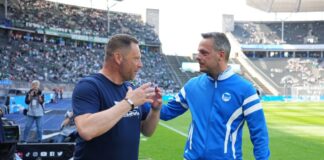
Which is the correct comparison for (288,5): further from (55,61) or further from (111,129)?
(111,129)

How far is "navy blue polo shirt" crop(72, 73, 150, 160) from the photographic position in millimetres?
3320

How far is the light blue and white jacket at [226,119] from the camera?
13.4 ft

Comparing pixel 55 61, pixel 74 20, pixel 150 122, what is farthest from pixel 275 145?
pixel 74 20

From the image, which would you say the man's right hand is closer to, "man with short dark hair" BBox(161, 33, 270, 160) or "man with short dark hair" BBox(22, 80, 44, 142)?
"man with short dark hair" BBox(161, 33, 270, 160)

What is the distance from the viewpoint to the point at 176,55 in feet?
267

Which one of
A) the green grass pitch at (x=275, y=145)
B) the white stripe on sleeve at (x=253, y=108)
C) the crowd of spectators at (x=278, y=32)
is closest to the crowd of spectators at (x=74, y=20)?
the crowd of spectators at (x=278, y=32)

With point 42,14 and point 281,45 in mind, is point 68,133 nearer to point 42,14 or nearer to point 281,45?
point 42,14

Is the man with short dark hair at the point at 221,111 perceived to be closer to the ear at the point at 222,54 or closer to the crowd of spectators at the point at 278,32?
the ear at the point at 222,54

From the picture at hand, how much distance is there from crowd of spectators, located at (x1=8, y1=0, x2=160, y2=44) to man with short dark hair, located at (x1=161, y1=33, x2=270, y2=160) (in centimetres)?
5251

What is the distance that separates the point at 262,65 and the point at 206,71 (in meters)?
76.2

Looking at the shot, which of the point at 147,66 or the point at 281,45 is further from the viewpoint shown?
the point at 281,45

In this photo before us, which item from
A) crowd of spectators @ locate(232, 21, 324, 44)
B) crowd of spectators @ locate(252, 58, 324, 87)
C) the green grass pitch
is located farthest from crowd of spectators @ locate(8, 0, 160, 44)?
the green grass pitch

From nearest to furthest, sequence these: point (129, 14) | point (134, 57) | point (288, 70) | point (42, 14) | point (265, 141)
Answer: point (134, 57) → point (265, 141) → point (42, 14) → point (288, 70) → point (129, 14)

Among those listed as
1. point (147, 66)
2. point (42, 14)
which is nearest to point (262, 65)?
point (147, 66)
